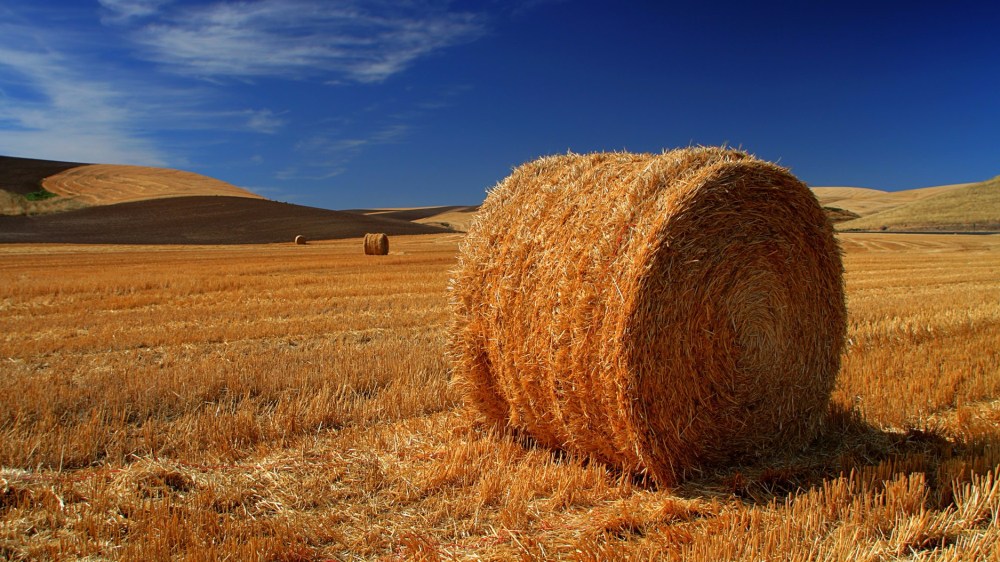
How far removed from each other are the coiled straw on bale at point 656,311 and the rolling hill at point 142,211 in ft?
132

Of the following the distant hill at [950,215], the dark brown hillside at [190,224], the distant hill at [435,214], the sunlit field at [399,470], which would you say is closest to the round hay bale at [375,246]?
the sunlit field at [399,470]

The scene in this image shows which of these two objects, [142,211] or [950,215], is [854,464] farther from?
[950,215]

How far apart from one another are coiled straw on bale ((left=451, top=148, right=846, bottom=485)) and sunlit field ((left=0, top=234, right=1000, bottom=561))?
27cm

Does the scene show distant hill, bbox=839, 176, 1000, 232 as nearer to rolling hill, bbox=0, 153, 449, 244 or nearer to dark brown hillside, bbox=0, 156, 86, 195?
rolling hill, bbox=0, 153, 449, 244

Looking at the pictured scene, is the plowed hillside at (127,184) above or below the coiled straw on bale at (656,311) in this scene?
above

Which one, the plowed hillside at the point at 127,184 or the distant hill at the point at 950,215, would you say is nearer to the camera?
the distant hill at the point at 950,215

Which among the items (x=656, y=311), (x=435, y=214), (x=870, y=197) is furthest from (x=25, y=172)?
(x=870, y=197)

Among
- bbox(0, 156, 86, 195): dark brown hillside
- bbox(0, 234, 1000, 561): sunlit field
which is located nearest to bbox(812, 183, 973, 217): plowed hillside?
bbox(0, 234, 1000, 561): sunlit field

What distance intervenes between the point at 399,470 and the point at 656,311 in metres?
1.86

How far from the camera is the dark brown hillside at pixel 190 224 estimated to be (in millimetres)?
41312

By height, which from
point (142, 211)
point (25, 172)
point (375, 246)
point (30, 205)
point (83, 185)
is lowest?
point (375, 246)

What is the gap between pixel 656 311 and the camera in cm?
384

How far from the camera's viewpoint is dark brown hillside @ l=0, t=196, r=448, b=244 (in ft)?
136

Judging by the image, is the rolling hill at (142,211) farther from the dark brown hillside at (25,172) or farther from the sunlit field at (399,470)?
the sunlit field at (399,470)
